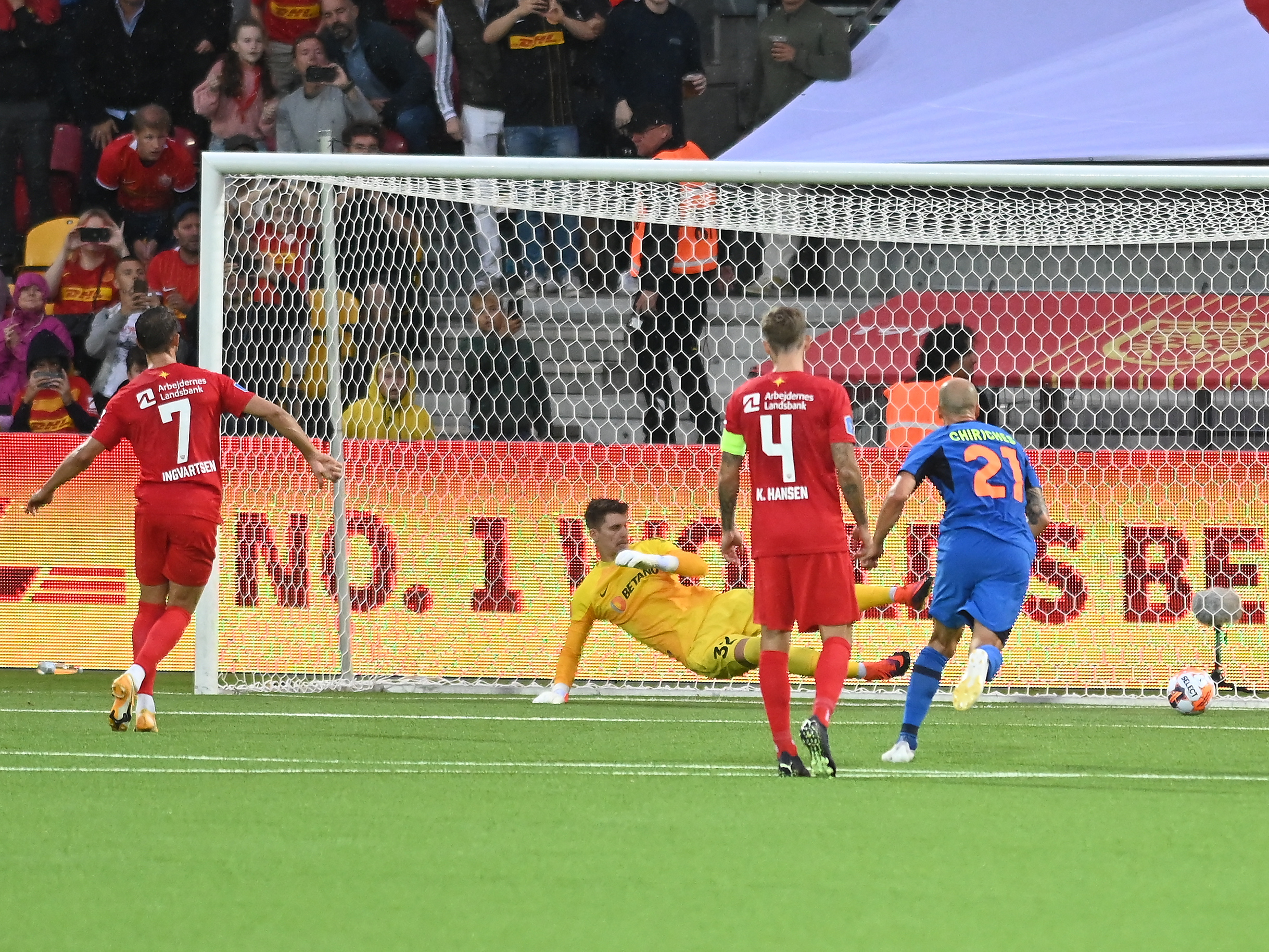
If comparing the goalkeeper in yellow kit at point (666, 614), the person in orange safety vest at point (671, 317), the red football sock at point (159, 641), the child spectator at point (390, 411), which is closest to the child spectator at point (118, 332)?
the child spectator at point (390, 411)

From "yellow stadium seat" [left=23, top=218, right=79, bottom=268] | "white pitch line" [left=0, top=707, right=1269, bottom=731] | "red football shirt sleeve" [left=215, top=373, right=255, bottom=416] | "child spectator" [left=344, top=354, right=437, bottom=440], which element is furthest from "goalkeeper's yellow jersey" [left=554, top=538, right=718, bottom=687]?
"yellow stadium seat" [left=23, top=218, right=79, bottom=268]

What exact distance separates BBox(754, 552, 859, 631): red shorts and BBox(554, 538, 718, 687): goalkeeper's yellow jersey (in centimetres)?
299

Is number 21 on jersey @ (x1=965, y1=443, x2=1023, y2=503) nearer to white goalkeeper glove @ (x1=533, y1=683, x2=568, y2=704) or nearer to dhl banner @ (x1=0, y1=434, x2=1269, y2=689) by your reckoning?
white goalkeeper glove @ (x1=533, y1=683, x2=568, y2=704)

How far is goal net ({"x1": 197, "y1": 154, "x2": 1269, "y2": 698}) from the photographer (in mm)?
10258

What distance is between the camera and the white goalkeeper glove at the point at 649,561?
8.25 metres

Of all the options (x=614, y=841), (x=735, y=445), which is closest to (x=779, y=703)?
(x=735, y=445)

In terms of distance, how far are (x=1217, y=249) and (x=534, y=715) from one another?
600 centimetres

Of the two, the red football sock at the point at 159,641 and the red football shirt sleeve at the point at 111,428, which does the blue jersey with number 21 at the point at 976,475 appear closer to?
the red football sock at the point at 159,641

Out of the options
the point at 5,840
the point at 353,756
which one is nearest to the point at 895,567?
the point at 353,756

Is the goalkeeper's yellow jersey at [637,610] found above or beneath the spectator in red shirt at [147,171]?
beneath

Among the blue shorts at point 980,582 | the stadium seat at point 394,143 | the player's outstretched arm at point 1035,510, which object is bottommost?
the blue shorts at point 980,582

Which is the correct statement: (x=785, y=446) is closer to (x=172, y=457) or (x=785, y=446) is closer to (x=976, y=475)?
(x=976, y=475)

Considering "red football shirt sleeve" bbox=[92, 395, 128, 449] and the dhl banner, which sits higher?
"red football shirt sleeve" bbox=[92, 395, 128, 449]

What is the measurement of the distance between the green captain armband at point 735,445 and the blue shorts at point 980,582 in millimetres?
1067
